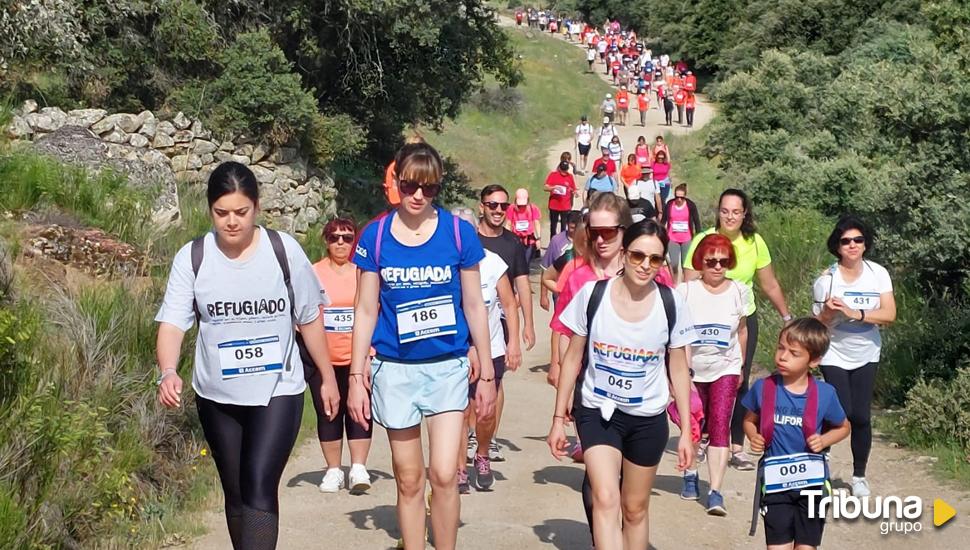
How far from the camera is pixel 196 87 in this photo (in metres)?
19.7

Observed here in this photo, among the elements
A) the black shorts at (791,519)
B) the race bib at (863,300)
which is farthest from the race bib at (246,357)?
the race bib at (863,300)

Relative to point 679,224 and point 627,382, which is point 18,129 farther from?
point 627,382

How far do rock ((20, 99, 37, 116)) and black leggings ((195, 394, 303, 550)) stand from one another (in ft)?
Result: 38.8

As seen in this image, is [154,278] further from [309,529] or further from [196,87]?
[196,87]

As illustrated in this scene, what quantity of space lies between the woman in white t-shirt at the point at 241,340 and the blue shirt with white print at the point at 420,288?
41cm

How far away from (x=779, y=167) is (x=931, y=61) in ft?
39.6

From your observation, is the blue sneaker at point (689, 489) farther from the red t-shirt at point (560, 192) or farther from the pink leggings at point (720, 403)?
the red t-shirt at point (560, 192)

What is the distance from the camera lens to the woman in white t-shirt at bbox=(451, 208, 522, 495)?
7.82 meters

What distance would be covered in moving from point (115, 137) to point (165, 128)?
97 centimetres

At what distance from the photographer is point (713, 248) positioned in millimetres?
7867

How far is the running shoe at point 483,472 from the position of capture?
28.1 feet

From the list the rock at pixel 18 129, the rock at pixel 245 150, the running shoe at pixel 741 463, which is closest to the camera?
the running shoe at pixel 741 463

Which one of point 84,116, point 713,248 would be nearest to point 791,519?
point 713,248

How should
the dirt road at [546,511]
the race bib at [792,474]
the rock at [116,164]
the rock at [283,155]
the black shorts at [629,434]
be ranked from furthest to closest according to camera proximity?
the rock at [283,155], the rock at [116,164], the dirt road at [546,511], the race bib at [792,474], the black shorts at [629,434]
